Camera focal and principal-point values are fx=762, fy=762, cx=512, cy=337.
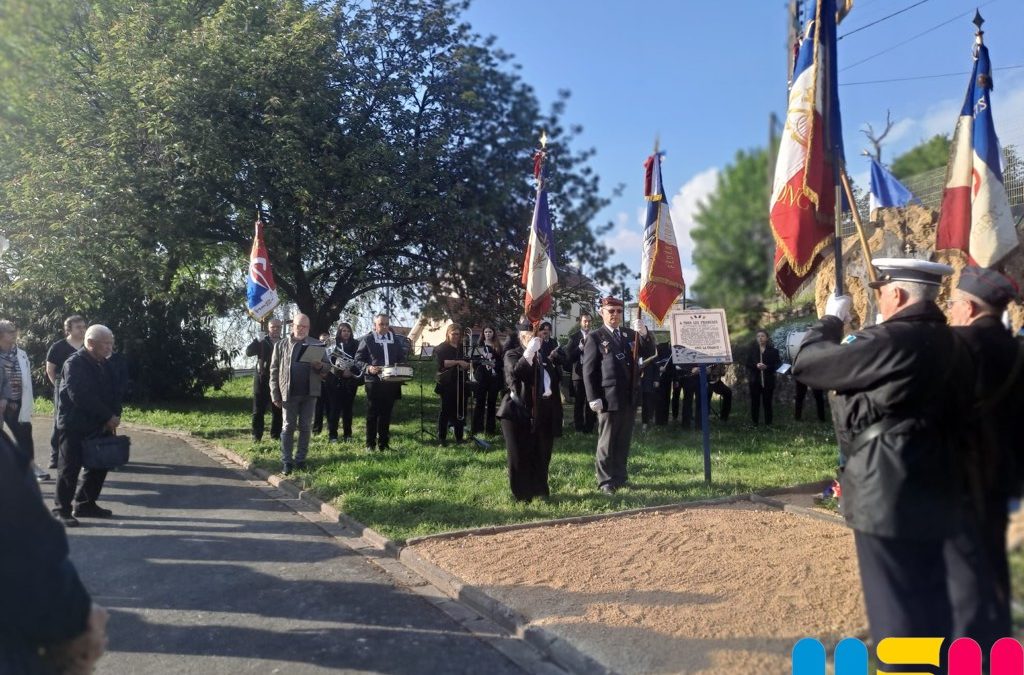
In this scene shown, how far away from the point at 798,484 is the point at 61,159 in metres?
13.3

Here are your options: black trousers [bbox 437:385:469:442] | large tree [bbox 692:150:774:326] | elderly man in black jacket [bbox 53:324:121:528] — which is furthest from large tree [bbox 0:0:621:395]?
large tree [bbox 692:150:774:326]

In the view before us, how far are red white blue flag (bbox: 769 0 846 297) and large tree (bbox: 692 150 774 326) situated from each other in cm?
211

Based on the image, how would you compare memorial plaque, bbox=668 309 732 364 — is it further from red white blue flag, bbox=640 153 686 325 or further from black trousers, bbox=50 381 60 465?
black trousers, bbox=50 381 60 465

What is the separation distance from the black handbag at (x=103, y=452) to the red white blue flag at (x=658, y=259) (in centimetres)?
541

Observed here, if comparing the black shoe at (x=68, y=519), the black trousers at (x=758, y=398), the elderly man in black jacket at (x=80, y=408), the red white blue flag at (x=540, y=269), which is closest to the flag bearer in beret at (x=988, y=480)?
the red white blue flag at (x=540, y=269)

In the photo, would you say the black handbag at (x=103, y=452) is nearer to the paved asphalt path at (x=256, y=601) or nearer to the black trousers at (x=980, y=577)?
the paved asphalt path at (x=256, y=601)

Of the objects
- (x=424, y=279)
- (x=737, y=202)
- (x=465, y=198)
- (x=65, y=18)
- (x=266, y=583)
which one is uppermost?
(x=65, y=18)

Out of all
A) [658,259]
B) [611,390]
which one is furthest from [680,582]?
[658,259]

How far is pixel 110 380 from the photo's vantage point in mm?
7629

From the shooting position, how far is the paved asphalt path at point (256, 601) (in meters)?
4.35

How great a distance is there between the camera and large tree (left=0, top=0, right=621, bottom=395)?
13312 mm

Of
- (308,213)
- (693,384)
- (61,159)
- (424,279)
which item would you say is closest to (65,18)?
(61,159)

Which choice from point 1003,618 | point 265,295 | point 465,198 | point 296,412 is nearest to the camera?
point 1003,618

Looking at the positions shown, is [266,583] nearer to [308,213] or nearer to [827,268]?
[827,268]
